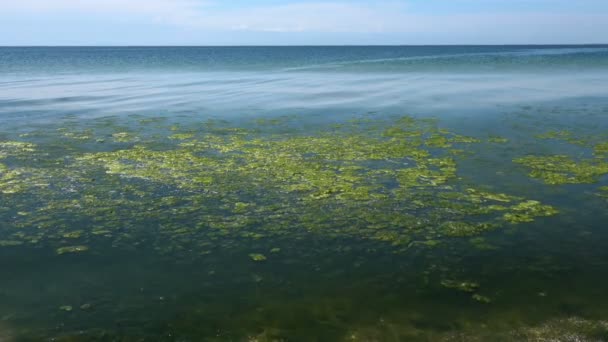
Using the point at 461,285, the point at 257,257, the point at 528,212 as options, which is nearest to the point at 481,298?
the point at 461,285

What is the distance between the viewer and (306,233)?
10.7 metres

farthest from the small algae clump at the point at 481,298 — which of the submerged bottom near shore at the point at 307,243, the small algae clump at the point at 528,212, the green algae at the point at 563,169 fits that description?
the green algae at the point at 563,169

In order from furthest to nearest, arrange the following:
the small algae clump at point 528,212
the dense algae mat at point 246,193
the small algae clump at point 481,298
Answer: the small algae clump at point 528,212, the dense algae mat at point 246,193, the small algae clump at point 481,298

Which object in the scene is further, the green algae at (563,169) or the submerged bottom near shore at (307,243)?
the green algae at (563,169)

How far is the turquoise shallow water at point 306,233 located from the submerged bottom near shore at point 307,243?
42mm

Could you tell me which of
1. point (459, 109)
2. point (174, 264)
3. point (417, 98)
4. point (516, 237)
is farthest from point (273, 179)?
point (417, 98)

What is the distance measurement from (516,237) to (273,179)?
684 centimetres

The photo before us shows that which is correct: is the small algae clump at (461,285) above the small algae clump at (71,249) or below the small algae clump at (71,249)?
below

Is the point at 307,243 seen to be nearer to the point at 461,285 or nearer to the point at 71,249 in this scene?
the point at 461,285

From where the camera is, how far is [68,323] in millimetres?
7520

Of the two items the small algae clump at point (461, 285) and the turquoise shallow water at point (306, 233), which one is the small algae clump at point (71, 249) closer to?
the turquoise shallow water at point (306, 233)

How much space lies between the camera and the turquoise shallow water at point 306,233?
7574mm

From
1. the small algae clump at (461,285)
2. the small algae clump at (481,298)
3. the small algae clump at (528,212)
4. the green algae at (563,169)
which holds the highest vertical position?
the green algae at (563,169)

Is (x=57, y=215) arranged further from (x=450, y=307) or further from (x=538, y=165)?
(x=538, y=165)
